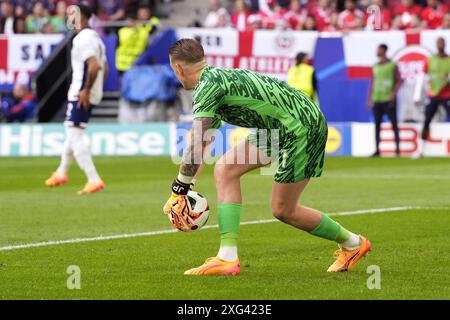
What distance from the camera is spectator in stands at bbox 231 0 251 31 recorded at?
1244 inches

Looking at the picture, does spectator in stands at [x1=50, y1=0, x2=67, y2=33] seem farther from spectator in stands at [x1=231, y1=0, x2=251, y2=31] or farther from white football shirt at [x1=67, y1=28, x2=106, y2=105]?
white football shirt at [x1=67, y1=28, x2=106, y2=105]

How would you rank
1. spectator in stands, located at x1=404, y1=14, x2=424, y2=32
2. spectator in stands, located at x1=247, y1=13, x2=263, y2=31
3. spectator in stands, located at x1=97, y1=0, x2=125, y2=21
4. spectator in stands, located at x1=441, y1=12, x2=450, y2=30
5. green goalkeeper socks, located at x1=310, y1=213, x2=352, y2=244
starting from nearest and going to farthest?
green goalkeeper socks, located at x1=310, y1=213, x2=352, y2=244 → spectator in stands, located at x1=441, y1=12, x2=450, y2=30 → spectator in stands, located at x1=404, y1=14, x2=424, y2=32 → spectator in stands, located at x1=247, y1=13, x2=263, y2=31 → spectator in stands, located at x1=97, y1=0, x2=125, y2=21

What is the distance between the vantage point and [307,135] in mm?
9461

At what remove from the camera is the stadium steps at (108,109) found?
31.6m

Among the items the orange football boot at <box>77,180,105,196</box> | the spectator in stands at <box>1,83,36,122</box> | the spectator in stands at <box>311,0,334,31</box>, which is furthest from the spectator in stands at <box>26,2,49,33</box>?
the orange football boot at <box>77,180,105,196</box>

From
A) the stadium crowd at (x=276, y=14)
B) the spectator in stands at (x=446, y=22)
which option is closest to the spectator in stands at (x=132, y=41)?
the stadium crowd at (x=276, y=14)

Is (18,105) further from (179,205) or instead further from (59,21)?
(179,205)

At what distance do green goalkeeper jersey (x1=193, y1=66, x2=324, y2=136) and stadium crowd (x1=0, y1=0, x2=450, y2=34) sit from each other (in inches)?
776

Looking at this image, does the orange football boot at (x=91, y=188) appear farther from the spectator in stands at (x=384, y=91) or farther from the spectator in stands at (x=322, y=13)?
the spectator in stands at (x=322, y=13)

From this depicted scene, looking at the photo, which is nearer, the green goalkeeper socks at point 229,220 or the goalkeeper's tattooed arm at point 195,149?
the goalkeeper's tattooed arm at point 195,149

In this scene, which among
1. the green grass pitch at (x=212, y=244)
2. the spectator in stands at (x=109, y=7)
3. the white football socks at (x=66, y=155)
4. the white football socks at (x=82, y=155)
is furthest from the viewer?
the spectator in stands at (x=109, y=7)

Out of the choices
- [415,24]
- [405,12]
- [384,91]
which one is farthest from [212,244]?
[405,12]

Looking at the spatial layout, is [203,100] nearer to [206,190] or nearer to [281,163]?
[281,163]

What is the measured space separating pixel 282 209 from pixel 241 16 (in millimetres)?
22580
